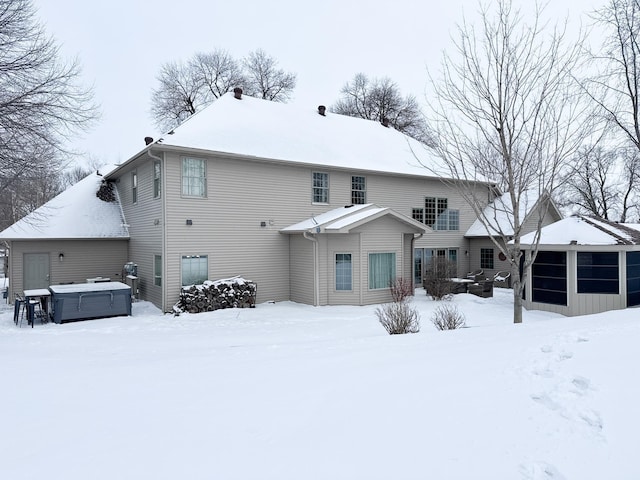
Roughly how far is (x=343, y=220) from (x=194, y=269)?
5.61 metres

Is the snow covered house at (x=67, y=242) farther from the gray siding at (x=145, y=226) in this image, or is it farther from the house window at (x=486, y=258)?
the house window at (x=486, y=258)

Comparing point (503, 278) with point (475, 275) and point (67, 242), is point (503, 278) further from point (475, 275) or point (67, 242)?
point (67, 242)

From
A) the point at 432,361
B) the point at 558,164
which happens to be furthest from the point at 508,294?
the point at 432,361

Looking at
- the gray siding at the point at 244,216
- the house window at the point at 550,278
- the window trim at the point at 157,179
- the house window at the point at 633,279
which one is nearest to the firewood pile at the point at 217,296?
the gray siding at the point at 244,216

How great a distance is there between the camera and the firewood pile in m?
13.6

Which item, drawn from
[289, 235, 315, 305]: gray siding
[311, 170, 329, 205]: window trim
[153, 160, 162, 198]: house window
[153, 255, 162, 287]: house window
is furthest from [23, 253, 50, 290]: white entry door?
[311, 170, 329, 205]: window trim

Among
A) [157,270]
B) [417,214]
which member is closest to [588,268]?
[417,214]

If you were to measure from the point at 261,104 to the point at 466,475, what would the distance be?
18.4 m

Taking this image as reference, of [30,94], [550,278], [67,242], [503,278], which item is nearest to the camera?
[30,94]

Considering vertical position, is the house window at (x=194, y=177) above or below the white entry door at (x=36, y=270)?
above

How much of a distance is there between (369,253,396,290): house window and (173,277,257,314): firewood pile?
4.54 metres

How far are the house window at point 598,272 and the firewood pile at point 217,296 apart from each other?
11.5 m

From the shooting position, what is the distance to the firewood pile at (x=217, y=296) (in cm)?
1359

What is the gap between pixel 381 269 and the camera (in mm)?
16266
